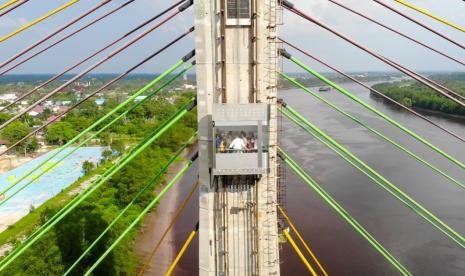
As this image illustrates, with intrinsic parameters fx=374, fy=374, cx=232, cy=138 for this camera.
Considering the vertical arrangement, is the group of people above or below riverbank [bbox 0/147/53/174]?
above

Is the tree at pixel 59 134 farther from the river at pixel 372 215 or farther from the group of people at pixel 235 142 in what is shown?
the group of people at pixel 235 142

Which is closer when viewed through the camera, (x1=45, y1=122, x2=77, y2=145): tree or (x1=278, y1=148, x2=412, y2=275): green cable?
(x1=278, y1=148, x2=412, y2=275): green cable

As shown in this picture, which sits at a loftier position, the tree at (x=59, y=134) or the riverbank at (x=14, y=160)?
the tree at (x=59, y=134)

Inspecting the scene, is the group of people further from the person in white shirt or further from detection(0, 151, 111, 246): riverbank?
detection(0, 151, 111, 246): riverbank

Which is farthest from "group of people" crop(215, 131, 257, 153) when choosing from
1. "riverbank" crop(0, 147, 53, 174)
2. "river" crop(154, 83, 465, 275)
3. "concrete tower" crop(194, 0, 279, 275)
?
"riverbank" crop(0, 147, 53, 174)

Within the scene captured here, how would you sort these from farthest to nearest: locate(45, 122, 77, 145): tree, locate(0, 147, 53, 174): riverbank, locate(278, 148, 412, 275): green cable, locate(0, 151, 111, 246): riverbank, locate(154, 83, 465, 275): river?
locate(45, 122, 77, 145): tree
locate(0, 147, 53, 174): riverbank
locate(0, 151, 111, 246): riverbank
locate(154, 83, 465, 275): river
locate(278, 148, 412, 275): green cable

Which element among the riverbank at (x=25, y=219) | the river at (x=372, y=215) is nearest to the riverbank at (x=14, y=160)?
A: the riverbank at (x=25, y=219)

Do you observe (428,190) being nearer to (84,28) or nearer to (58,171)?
(84,28)

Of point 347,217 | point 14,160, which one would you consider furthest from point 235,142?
point 14,160

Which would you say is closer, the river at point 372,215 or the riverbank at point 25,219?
the river at point 372,215
